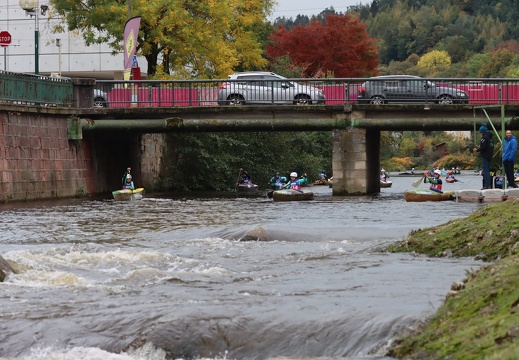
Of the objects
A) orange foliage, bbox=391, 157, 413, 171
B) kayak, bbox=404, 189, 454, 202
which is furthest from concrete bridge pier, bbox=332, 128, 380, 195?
orange foliage, bbox=391, 157, 413, 171

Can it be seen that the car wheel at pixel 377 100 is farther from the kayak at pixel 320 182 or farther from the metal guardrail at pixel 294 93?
the kayak at pixel 320 182

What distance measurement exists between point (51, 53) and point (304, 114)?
37.7 metres

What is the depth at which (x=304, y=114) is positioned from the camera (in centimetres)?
4409

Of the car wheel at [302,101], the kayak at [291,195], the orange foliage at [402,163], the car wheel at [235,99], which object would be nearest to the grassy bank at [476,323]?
the kayak at [291,195]

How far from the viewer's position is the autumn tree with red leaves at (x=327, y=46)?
9575cm

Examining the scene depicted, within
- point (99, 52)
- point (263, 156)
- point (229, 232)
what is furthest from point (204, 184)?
point (229, 232)

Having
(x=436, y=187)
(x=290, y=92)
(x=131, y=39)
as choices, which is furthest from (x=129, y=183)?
(x=436, y=187)

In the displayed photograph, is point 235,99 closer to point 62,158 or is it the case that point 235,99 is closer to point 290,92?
point 290,92

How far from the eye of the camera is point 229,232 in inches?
851

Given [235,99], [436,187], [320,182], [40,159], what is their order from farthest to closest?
[320,182], [235,99], [40,159], [436,187]

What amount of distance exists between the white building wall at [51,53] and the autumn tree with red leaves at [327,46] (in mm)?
19487

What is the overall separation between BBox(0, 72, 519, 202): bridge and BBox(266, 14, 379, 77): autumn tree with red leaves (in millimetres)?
47687

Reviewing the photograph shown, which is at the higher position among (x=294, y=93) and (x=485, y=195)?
(x=294, y=93)

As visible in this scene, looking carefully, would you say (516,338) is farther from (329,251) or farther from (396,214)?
(396,214)
